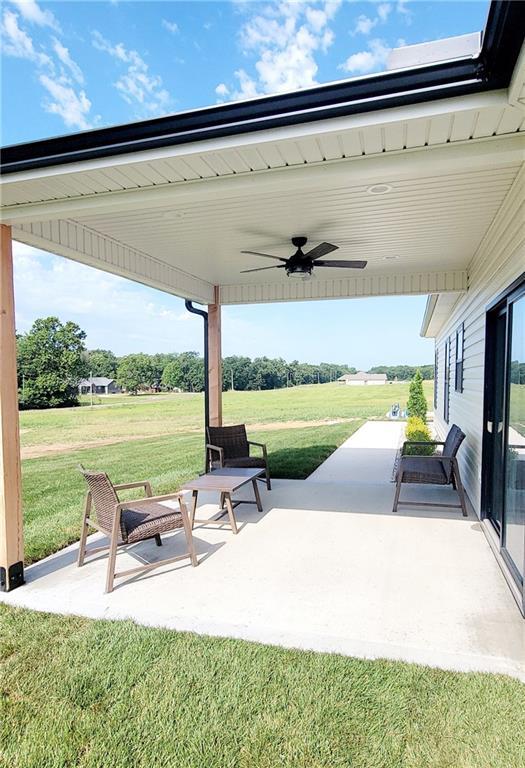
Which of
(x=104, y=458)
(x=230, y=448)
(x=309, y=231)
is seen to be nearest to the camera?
(x=309, y=231)

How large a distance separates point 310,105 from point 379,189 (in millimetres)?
1289

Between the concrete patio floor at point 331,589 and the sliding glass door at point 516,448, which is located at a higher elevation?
the sliding glass door at point 516,448

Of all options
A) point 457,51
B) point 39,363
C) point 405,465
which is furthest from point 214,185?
point 39,363

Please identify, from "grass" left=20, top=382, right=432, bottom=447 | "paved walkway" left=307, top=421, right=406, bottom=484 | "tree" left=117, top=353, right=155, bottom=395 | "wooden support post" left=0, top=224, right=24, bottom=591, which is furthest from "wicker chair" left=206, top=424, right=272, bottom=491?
"tree" left=117, top=353, right=155, bottom=395

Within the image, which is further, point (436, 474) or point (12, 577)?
point (436, 474)

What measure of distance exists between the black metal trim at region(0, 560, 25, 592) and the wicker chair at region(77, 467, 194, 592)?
1.45ft

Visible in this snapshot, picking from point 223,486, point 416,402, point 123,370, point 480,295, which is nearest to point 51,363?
point 123,370

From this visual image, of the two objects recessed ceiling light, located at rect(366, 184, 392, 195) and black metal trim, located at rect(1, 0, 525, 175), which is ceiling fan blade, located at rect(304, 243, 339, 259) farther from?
black metal trim, located at rect(1, 0, 525, 175)

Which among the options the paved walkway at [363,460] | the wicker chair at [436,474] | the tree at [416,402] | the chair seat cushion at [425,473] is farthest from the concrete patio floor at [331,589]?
the tree at [416,402]

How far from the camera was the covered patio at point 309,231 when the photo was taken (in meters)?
2.11

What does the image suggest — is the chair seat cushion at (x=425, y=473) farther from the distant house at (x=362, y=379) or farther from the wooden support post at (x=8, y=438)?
the distant house at (x=362, y=379)

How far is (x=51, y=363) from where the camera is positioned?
34.2 m

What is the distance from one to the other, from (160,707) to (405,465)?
159 inches

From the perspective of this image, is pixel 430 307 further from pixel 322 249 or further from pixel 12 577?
pixel 12 577
